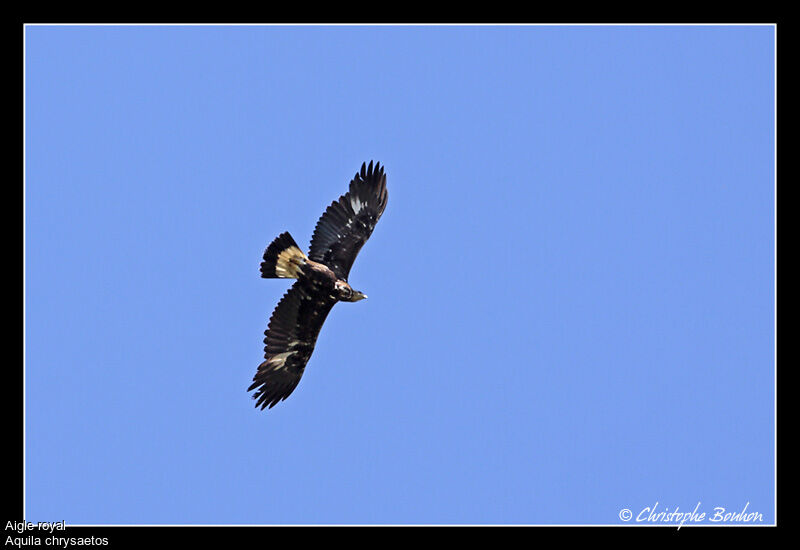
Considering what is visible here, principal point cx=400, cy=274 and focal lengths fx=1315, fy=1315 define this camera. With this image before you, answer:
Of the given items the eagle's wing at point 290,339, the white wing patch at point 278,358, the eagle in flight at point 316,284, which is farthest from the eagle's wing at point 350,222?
the white wing patch at point 278,358

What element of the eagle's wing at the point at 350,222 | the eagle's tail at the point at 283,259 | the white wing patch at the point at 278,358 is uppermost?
the eagle's wing at the point at 350,222

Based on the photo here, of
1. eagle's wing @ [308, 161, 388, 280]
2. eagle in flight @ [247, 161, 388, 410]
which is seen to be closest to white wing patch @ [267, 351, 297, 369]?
eagle in flight @ [247, 161, 388, 410]

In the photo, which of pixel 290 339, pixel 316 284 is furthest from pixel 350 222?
pixel 290 339

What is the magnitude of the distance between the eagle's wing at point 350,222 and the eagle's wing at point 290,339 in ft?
1.81

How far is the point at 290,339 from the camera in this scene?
769 inches

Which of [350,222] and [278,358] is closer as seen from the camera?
[350,222]

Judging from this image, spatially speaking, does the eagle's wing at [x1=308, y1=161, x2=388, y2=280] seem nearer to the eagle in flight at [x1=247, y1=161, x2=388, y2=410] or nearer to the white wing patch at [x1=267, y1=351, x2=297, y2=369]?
the eagle in flight at [x1=247, y1=161, x2=388, y2=410]

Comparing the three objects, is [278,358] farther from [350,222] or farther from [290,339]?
[350,222]

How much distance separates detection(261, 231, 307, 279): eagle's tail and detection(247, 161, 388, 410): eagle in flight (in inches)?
0.8

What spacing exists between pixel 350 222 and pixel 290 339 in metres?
1.97

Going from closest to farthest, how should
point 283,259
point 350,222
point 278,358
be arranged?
1. point 283,259
2. point 350,222
3. point 278,358

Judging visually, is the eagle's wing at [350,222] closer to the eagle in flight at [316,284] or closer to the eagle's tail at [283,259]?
the eagle in flight at [316,284]

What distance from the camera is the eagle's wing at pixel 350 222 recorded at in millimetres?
19109
